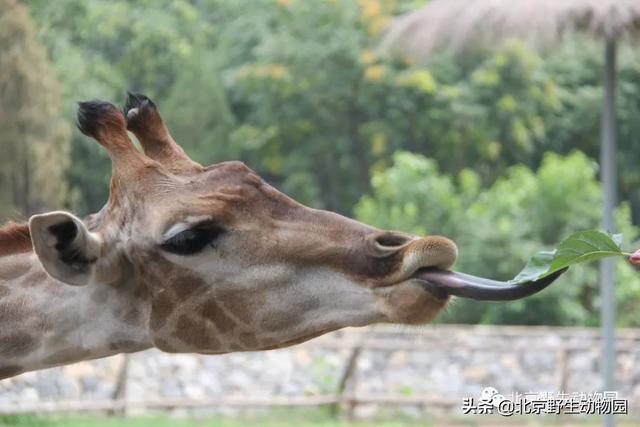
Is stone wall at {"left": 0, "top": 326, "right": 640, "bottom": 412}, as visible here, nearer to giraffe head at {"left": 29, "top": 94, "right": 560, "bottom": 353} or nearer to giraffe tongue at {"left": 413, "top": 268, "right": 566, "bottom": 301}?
giraffe head at {"left": 29, "top": 94, "right": 560, "bottom": 353}

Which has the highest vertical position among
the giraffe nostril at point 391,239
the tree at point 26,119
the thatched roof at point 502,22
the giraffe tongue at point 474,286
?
the giraffe nostril at point 391,239

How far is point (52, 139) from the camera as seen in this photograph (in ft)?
45.8

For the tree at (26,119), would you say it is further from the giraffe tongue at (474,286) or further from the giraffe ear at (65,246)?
the giraffe tongue at (474,286)

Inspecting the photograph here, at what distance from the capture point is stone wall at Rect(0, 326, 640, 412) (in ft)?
34.9

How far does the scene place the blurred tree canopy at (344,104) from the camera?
1603cm

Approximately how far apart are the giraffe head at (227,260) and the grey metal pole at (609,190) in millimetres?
4842

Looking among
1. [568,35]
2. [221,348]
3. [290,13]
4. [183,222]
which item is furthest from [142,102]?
[290,13]

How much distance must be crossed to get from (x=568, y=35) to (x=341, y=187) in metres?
12.6

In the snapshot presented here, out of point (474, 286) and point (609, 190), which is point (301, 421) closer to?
point (609, 190)

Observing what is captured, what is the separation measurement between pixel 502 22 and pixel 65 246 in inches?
212

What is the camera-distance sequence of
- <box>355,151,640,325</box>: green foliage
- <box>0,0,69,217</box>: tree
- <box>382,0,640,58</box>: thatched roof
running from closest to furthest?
<box>382,0,640,58</box>: thatched roof
<box>0,0,69,217</box>: tree
<box>355,151,640,325</box>: green foliage

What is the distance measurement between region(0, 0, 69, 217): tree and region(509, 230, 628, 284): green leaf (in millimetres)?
9541

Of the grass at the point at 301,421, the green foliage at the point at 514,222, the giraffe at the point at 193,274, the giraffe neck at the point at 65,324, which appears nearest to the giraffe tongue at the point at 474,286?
the giraffe at the point at 193,274

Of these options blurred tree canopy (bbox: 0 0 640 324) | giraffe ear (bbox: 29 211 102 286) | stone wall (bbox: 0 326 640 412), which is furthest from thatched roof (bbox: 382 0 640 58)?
blurred tree canopy (bbox: 0 0 640 324)
